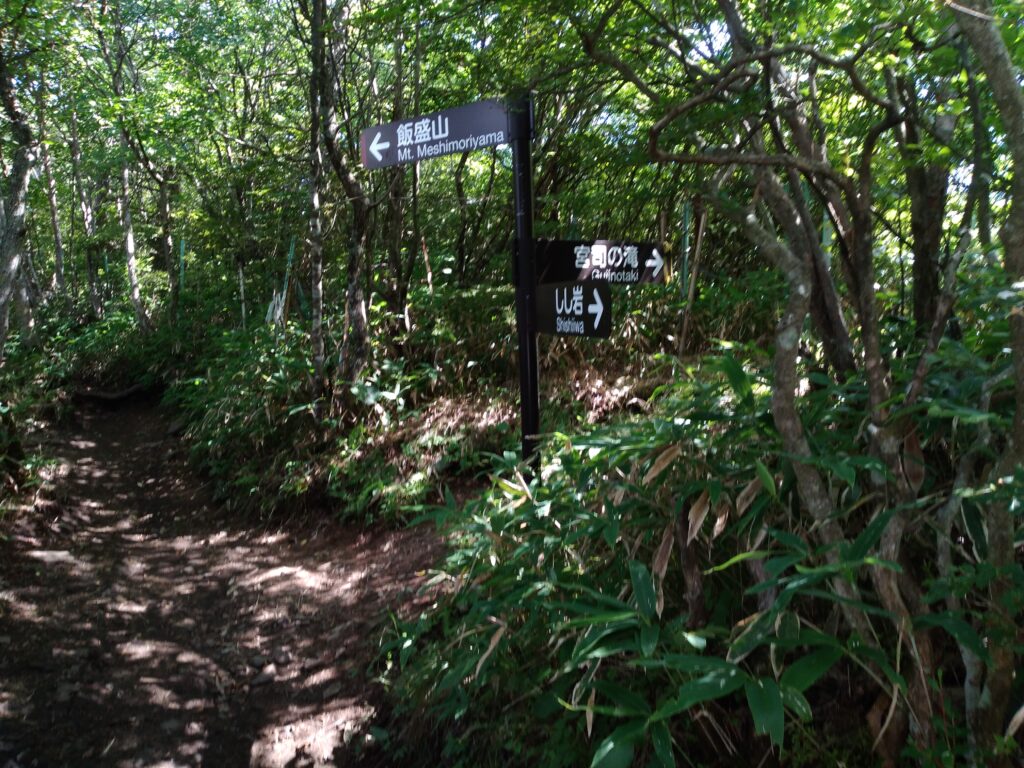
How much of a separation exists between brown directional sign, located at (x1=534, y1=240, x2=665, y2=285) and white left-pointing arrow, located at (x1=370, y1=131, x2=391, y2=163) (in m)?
1.23

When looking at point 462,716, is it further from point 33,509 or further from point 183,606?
point 33,509

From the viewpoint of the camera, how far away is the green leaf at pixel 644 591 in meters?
2.84

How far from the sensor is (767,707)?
7.41 ft

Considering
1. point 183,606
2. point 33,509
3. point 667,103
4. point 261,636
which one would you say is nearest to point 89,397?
point 33,509

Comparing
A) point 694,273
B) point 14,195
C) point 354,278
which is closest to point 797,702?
point 694,273

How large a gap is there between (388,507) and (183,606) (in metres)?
1.63

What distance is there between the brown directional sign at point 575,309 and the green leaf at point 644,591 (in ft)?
5.35

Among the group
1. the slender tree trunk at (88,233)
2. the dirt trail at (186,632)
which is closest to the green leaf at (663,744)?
the dirt trail at (186,632)

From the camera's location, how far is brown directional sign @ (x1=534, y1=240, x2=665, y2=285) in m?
4.46

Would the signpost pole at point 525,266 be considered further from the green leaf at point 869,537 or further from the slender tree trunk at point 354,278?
the slender tree trunk at point 354,278

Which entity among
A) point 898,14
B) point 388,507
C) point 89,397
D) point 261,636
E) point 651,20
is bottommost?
point 261,636

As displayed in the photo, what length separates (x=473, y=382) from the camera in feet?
25.2

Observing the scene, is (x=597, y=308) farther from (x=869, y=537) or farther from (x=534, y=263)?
(x=869, y=537)

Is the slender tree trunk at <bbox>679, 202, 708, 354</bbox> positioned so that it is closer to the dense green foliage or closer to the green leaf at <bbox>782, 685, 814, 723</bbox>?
the dense green foliage
